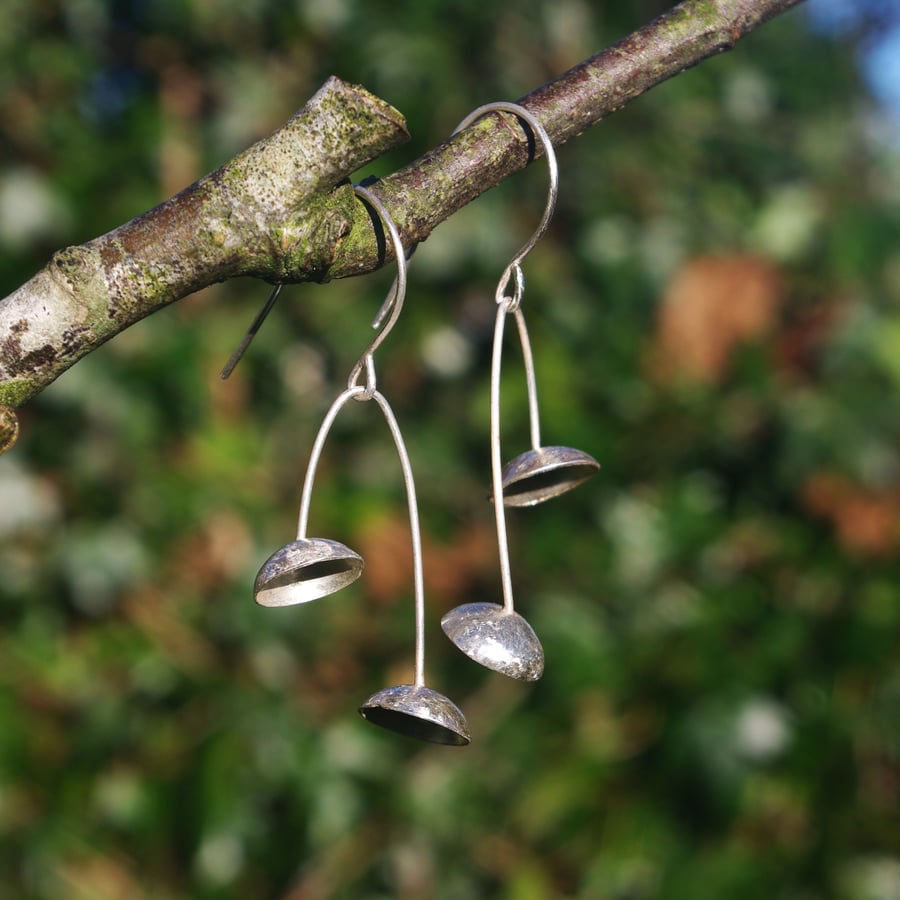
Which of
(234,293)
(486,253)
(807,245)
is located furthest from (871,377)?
(234,293)

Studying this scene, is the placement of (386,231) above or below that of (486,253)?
below

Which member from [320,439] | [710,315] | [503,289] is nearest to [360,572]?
[320,439]

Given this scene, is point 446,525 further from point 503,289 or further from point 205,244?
point 205,244

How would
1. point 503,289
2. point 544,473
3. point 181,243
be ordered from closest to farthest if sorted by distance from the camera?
1. point 181,243
2. point 503,289
3. point 544,473

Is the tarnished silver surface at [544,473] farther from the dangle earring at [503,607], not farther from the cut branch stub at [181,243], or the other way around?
the cut branch stub at [181,243]

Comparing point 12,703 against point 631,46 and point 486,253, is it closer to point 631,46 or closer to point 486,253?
point 486,253

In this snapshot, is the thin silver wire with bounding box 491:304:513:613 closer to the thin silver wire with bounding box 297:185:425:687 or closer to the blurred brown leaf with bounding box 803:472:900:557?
the thin silver wire with bounding box 297:185:425:687

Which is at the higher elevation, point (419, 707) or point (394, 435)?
point (394, 435)
